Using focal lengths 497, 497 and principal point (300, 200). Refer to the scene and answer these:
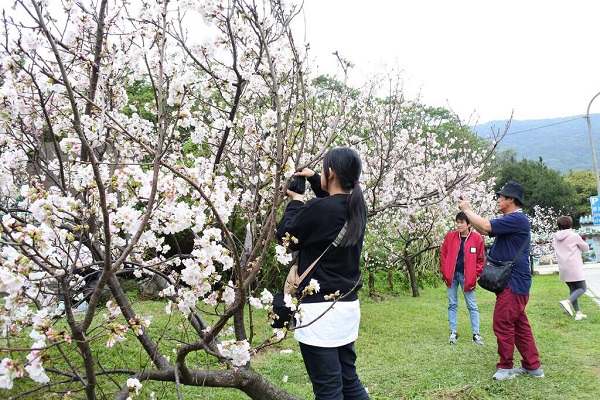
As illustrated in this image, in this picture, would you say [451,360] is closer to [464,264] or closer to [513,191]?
[464,264]

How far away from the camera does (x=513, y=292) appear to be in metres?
4.38

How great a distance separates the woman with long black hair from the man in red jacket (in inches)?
143

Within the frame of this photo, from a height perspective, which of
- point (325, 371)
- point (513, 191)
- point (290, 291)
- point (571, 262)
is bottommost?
point (571, 262)

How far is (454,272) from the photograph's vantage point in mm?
6066

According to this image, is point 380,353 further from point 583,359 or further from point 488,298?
point 488,298

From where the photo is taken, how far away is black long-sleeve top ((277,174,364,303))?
8.14 ft

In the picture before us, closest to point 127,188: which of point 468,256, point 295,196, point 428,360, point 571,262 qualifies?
point 295,196

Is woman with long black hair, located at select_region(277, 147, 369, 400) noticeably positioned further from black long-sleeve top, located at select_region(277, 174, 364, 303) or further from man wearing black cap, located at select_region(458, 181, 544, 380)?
man wearing black cap, located at select_region(458, 181, 544, 380)

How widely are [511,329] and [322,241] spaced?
2.71m

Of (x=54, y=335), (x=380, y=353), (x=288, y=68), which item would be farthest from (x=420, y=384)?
(x=54, y=335)

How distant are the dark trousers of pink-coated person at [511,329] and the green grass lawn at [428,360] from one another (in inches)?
7.2

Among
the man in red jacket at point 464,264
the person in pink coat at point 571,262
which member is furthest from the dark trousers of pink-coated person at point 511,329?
the person in pink coat at point 571,262

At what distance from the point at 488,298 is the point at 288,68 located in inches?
298

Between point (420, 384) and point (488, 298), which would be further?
point (488, 298)
